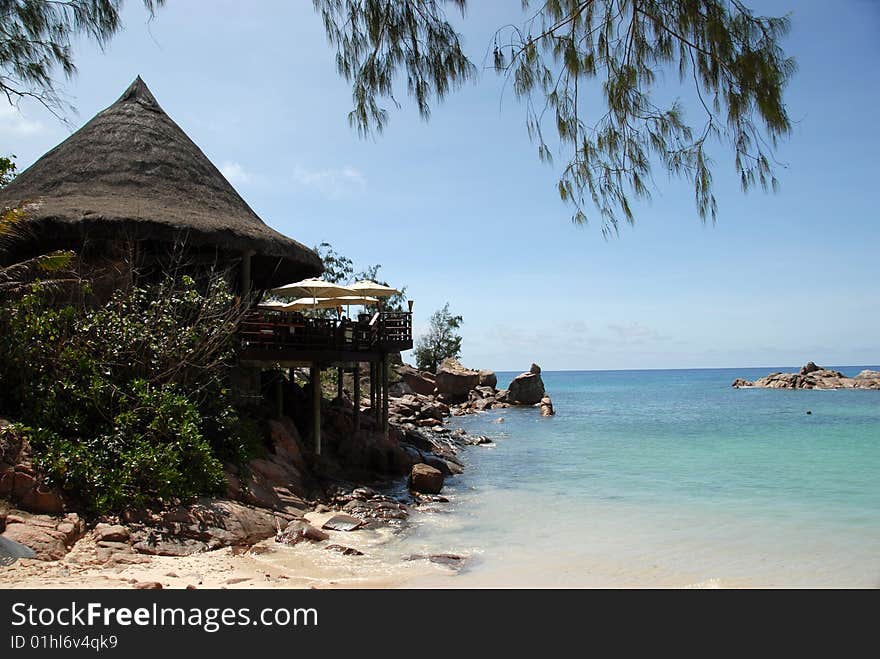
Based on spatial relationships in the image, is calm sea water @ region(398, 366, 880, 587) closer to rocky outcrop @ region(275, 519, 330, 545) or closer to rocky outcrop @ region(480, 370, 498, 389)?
rocky outcrop @ region(275, 519, 330, 545)

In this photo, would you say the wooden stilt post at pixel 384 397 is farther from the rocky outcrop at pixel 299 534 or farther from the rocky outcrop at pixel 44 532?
the rocky outcrop at pixel 44 532

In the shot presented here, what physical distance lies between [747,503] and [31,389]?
13164 mm

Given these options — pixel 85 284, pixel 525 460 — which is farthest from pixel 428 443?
pixel 85 284

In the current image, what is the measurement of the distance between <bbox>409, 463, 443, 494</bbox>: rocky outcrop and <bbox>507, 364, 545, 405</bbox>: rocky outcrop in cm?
3093

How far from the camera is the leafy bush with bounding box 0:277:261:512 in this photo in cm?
841

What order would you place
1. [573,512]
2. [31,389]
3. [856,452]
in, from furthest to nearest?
[856,452] → [573,512] → [31,389]

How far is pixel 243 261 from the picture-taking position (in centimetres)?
1326

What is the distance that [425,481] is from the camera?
1341 centimetres

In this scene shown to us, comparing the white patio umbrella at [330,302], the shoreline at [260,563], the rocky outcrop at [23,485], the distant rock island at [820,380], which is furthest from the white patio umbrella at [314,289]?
the distant rock island at [820,380]

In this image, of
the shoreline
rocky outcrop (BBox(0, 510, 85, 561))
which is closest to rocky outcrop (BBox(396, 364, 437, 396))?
the shoreline

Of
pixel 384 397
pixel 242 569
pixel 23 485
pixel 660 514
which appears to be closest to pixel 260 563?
pixel 242 569

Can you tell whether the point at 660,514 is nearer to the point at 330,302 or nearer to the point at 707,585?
the point at 707,585

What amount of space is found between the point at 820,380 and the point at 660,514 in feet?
205
